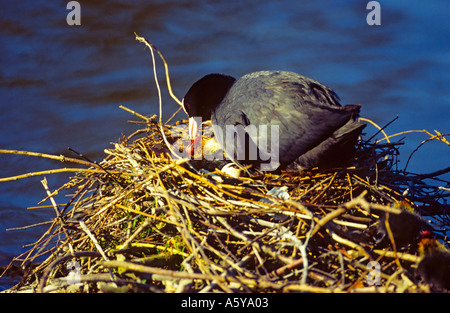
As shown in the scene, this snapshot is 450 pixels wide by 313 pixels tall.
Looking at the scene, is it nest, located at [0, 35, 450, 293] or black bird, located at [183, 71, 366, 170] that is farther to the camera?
black bird, located at [183, 71, 366, 170]

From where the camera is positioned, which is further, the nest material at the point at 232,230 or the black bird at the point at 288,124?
the black bird at the point at 288,124

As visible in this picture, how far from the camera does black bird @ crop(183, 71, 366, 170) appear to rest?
3836mm

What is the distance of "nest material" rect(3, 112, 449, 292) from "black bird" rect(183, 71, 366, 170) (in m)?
0.17

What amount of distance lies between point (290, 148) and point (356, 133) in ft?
1.90

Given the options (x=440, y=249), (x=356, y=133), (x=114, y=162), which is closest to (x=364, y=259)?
(x=440, y=249)

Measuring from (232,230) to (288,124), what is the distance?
1264 millimetres

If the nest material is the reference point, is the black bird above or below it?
above

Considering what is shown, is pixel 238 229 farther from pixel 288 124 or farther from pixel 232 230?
pixel 288 124

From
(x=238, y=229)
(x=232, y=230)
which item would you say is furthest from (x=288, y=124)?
(x=232, y=230)

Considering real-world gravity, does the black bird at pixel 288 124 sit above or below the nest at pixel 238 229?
above

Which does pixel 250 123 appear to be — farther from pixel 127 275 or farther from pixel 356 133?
pixel 127 275

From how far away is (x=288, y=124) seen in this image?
13.1ft

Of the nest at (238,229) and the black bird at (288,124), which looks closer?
the nest at (238,229)

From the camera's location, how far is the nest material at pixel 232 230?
2801mm
